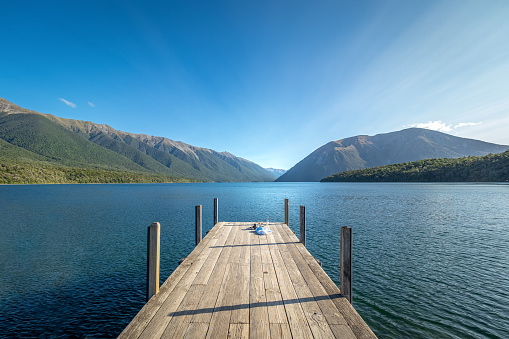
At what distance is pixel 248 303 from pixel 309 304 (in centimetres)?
131

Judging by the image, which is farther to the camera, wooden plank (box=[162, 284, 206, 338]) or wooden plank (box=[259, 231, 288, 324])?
wooden plank (box=[259, 231, 288, 324])

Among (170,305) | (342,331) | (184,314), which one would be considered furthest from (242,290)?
(342,331)

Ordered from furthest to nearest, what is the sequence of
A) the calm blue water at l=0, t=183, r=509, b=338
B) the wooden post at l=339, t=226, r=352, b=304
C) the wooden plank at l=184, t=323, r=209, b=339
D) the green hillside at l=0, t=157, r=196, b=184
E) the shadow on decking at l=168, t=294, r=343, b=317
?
the green hillside at l=0, t=157, r=196, b=184, the calm blue water at l=0, t=183, r=509, b=338, the wooden post at l=339, t=226, r=352, b=304, the shadow on decking at l=168, t=294, r=343, b=317, the wooden plank at l=184, t=323, r=209, b=339

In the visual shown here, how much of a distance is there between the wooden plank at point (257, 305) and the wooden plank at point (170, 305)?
1.56m

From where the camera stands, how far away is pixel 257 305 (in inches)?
188

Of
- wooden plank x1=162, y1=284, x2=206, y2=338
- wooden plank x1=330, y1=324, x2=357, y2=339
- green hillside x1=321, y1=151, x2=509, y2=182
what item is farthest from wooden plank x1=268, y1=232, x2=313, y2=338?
green hillside x1=321, y1=151, x2=509, y2=182

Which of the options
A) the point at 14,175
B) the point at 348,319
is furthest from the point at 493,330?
the point at 14,175

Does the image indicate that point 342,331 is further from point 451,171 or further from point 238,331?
point 451,171

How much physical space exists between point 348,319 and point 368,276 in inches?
310

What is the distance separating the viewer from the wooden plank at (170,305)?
387 cm

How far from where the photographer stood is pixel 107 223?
24.8 metres

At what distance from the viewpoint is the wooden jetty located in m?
3.88

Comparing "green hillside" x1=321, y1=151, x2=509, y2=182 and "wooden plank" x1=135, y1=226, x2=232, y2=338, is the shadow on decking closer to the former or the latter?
"wooden plank" x1=135, y1=226, x2=232, y2=338

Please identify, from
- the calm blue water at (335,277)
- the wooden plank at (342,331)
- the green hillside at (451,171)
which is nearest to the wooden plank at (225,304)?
the wooden plank at (342,331)
